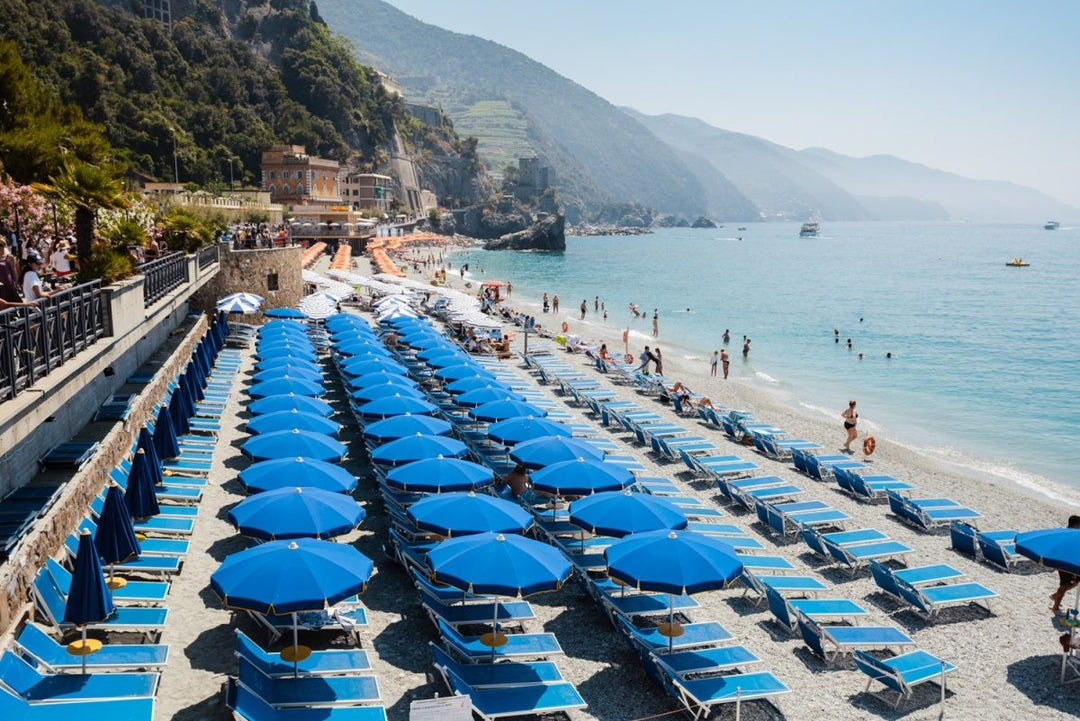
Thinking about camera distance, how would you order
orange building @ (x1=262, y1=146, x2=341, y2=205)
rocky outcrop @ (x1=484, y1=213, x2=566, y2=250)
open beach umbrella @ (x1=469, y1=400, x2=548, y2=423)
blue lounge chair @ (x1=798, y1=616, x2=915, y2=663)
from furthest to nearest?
rocky outcrop @ (x1=484, y1=213, x2=566, y2=250) → orange building @ (x1=262, y1=146, x2=341, y2=205) → open beach umbrella @ (x1=469, y1=400, x2=548, y2=423) → blue lounge chair @ (x1=798, y1=616, x2=915, y2=663)

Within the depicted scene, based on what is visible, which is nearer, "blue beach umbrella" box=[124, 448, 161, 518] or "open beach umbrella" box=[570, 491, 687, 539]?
"open beach umbrella" box=[570, 491, 687, 539]

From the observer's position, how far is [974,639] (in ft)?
35.9

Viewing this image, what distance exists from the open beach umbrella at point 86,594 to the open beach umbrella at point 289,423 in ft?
21.4

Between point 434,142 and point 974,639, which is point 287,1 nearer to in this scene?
point 434,142

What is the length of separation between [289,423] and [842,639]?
Result: 392 inches

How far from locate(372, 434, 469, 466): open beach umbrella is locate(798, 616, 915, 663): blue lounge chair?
6318 mm

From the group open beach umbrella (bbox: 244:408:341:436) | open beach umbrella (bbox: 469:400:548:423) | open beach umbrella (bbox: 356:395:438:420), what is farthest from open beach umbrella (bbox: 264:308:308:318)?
open beach umbrella (bbox: 244:408:341:436)

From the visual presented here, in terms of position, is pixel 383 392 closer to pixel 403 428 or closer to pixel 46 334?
pixel 403 428

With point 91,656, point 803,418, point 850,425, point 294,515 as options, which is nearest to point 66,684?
point 91,656

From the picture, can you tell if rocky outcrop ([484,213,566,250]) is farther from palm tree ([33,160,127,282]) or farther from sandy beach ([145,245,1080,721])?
palm tree ([33,160,127,282])

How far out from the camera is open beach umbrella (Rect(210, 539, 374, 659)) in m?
8.26

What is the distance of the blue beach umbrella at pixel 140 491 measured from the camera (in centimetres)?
1158

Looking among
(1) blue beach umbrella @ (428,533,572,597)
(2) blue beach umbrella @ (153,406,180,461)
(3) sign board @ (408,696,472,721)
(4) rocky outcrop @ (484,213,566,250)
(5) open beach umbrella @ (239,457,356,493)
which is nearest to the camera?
(3) sign board @ (408,696,472,721)

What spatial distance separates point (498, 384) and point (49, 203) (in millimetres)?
10400
